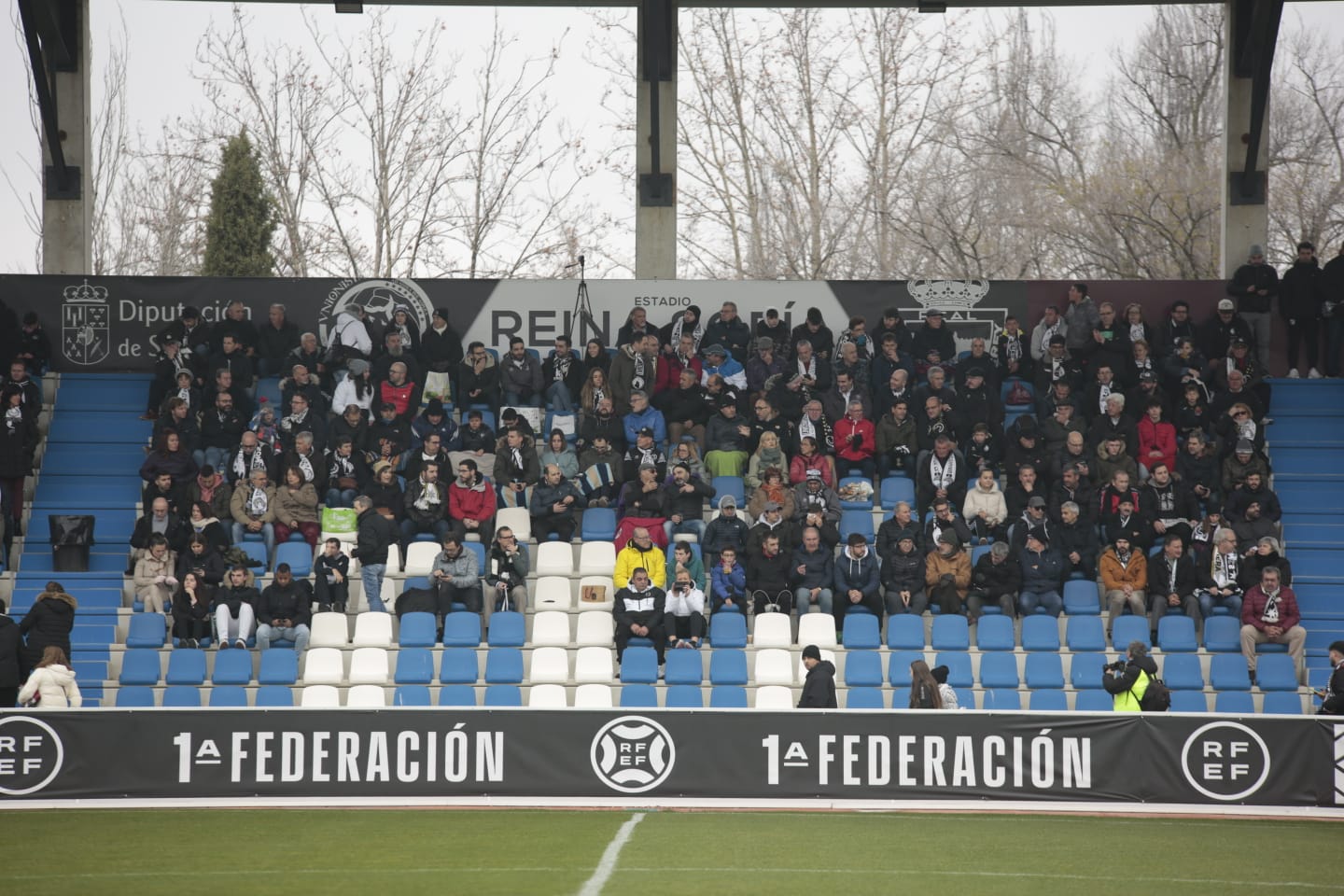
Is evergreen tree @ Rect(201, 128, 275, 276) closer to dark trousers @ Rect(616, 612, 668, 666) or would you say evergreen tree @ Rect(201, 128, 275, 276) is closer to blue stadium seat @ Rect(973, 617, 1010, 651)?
dark trousers @ Rect(616, 612, 668, 666)

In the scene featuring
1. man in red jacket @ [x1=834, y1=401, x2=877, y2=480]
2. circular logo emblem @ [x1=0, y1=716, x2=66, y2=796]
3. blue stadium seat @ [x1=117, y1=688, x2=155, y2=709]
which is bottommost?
circular logo emblem @ [x1=0, y1=716, x2=66, y2=796]

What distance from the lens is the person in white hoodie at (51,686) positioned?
16.4 meters

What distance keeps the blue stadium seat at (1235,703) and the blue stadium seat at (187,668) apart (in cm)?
1184

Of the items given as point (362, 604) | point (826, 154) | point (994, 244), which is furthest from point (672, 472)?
point (994, 244)

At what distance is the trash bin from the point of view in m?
20.5

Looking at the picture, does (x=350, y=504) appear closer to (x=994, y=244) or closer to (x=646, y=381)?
(x=646, y=381)

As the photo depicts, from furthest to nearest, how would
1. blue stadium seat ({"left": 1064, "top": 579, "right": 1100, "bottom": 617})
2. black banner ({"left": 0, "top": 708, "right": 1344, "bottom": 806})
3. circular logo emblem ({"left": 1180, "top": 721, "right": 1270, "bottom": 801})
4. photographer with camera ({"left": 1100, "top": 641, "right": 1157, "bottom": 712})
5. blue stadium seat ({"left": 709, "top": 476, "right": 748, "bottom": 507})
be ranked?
blue stadium seat ({"left": 709, "top": 476, "right": 748, "bottom": 507}), blue stadium seat ({"left": 1064, "top": 579, "right": 1100, "bottom": 617}), photographer with camera ({"left": 1100, "top": 641, "right": 1157, "bottom": 712}), black banner ({"left": 0, "top": 708, "right": 1344, "bottom": 806}), circular logo emblem ({"left": 1180, "top": 721, "right": 1270, "bottom": 801})

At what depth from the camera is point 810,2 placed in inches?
990

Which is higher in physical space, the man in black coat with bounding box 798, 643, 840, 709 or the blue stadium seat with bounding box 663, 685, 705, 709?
the man in black coat with bounding box 798, 643, 840, 709

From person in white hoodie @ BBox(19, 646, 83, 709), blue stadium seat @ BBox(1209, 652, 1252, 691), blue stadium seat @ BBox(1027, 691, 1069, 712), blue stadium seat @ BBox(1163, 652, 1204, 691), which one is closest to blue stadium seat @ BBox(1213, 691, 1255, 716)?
blue stadium seat @ BBox(1209, 652, 1252, 691)

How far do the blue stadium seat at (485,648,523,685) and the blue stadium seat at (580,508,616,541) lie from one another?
282 cm

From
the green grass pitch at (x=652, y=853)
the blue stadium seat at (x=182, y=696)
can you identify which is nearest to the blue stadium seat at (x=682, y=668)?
the green grass pitch at (x=652, y=853)

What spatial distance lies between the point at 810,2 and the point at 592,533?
9885mm

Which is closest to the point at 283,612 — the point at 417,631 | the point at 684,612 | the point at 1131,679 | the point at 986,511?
the point at 417,631
